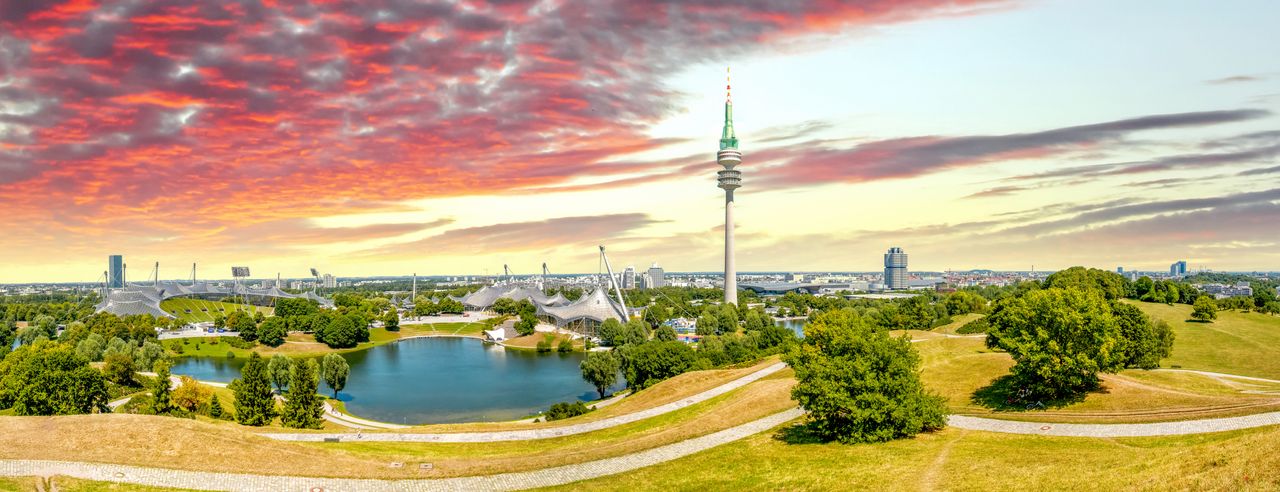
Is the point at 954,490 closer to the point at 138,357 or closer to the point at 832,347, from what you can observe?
the point at 832,347

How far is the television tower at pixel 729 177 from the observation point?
538ft

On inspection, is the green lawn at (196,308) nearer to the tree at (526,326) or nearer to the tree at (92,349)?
the tree at (92,349)

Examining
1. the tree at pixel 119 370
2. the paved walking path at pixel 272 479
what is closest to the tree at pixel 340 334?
the tree at pixel 119 370

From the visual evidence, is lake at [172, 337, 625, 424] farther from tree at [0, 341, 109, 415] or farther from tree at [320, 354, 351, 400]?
tree at [0, 341, 109, 415]

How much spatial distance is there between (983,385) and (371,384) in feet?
223

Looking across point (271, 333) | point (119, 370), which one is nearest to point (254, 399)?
point (119, 370)

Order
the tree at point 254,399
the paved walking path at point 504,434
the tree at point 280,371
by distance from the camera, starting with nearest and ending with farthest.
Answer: the paved walking path at point 504,434, the tree at point 254,399, the tree at point 280,371

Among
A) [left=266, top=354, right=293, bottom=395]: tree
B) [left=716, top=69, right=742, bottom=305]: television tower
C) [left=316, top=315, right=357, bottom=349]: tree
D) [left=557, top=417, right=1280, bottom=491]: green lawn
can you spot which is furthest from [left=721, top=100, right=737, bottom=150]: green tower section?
[left=557, top=417, right=1280, bottom=491]: green lawn

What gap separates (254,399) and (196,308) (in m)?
146

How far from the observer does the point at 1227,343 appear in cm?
6856

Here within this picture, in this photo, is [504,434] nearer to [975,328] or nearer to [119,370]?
[119,370]

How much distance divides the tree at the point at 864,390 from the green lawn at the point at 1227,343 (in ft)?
128

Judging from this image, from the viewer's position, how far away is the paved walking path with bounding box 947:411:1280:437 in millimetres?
28672

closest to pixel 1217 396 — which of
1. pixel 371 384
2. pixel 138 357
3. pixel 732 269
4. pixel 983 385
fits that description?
pixel 983 385
